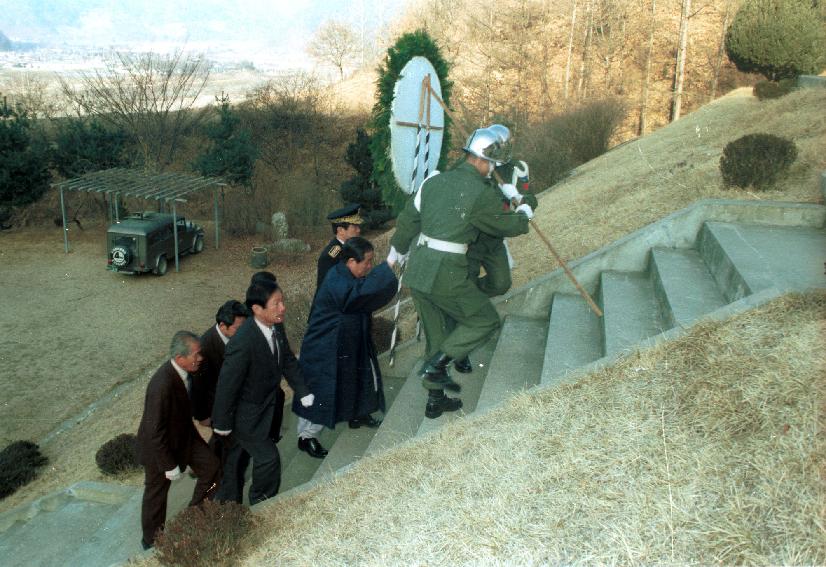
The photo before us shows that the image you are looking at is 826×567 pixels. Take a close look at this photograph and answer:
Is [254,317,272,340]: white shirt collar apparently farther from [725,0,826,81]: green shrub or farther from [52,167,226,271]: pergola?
[52,167,226,271]: pergola

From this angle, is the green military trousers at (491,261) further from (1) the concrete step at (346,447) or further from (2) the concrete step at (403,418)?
(1) the concrete step at (346,447)

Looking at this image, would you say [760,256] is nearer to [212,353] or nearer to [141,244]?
[212,353]

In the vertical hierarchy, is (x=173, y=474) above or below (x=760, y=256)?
below

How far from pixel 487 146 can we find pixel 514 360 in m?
1.83

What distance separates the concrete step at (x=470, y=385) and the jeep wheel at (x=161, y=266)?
1325 centimetres

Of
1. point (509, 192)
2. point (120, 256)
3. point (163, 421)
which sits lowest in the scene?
point (120, 256)

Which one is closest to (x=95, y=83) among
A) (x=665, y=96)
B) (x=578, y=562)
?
(x=665, y=96)

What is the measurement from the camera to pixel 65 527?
18.7 feet

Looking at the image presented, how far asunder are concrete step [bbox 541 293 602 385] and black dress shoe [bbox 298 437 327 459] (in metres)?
2.09

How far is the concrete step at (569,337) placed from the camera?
4.94 meters

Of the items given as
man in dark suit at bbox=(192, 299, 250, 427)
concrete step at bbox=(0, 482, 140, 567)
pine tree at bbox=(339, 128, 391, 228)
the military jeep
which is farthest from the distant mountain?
man in dark suit at bbox=(192, 299, 250, 427)

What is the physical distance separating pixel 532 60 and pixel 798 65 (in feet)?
81.3

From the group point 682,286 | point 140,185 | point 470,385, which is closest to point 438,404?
point 470,385

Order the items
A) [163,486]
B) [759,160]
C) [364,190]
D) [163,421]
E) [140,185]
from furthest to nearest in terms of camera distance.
Result: 1. [364,190]
2. [140,185]
3. [759,160]
4. [163,486]
5. [163,421]
